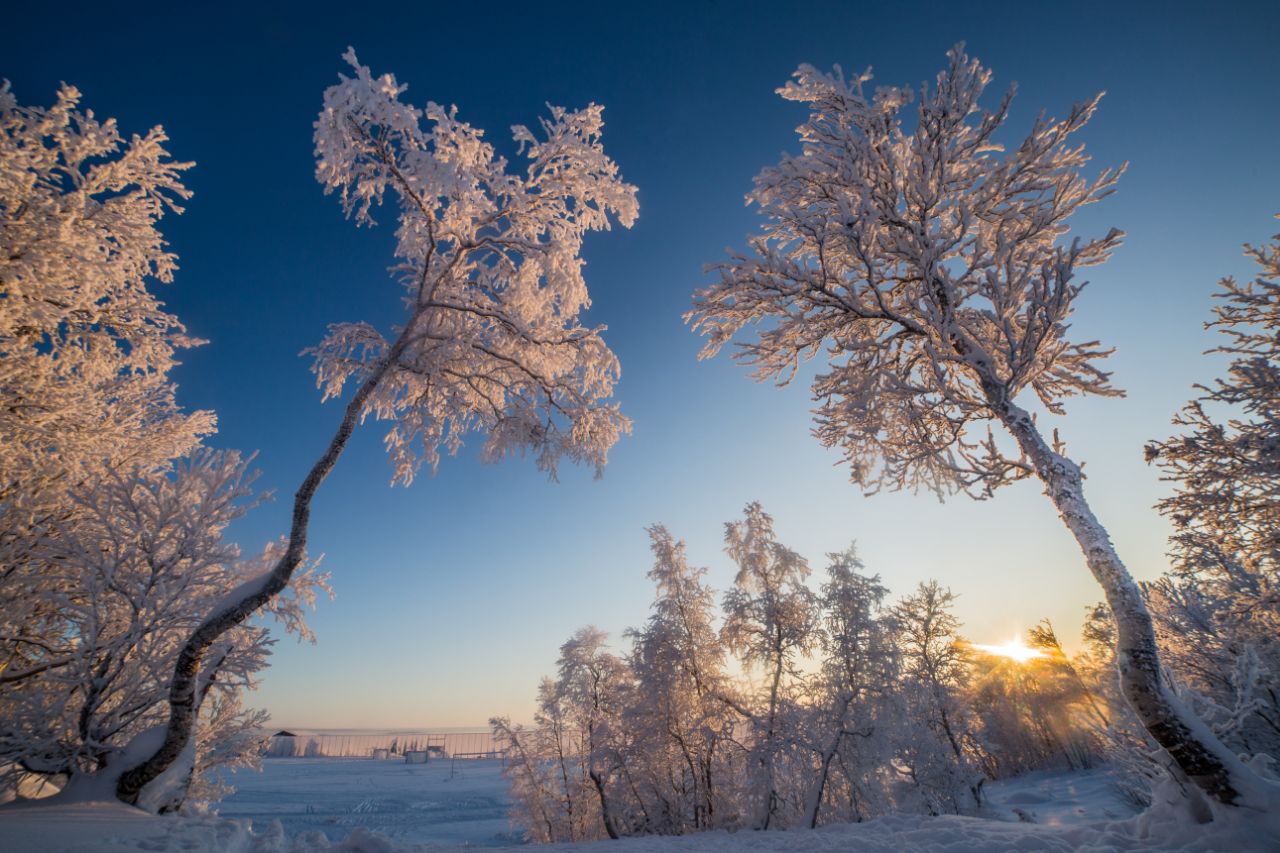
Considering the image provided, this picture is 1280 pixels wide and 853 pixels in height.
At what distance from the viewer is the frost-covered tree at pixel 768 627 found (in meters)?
11.7

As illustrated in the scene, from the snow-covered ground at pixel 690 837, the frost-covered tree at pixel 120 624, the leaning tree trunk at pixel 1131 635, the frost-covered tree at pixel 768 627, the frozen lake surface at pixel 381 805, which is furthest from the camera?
the frozen lake surface at pixel 381 805

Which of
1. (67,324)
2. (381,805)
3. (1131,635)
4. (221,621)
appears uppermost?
(67,324)

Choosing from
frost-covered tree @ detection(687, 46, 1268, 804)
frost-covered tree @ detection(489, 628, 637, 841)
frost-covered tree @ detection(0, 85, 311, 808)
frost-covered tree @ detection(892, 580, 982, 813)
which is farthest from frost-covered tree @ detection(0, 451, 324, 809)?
frost-covered tree @ detection(892, 580, 982, 813)

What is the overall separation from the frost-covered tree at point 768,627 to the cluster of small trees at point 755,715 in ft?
0.11

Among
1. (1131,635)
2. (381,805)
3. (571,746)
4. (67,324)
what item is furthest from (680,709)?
(381,805)

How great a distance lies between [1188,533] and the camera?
30.0ft

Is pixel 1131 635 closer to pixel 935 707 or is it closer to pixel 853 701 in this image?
pixel 853 701

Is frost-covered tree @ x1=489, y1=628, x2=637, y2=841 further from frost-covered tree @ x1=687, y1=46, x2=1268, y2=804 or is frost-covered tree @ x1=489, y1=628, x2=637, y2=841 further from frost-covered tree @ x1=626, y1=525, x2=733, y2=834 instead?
frost-covered tree @ x1=687, y1=46, x2=1268, y2=804

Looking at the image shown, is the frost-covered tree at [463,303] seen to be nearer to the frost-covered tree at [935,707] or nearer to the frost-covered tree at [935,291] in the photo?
the frost-covered tree at [935,291]

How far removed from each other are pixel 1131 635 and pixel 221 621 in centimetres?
1118

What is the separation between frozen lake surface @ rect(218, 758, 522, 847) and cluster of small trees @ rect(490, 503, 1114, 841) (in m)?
5.13

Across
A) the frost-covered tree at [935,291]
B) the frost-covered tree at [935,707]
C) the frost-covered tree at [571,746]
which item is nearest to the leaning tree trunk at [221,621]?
the frost-covered tree at [935,291]

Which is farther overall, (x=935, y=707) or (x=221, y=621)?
(x=935, y=707)

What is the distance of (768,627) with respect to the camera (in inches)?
520
